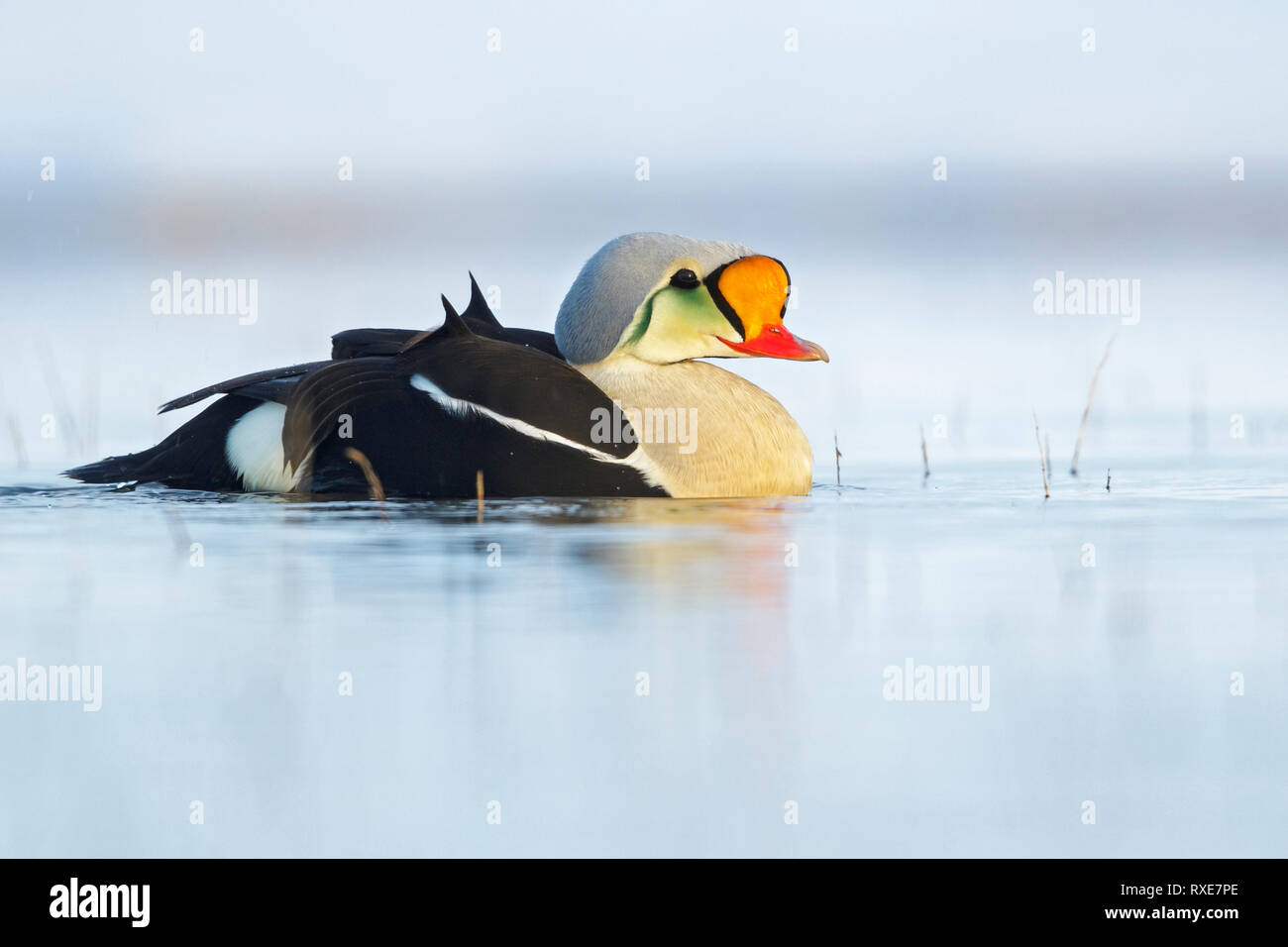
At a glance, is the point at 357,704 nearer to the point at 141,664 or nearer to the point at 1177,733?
the point at 141,664

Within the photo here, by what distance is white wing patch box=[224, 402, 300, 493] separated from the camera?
672 cm

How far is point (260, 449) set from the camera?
22.3ft

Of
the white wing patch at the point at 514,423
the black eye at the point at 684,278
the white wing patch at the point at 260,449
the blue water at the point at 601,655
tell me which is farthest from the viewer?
the black eye at the point at 684,278

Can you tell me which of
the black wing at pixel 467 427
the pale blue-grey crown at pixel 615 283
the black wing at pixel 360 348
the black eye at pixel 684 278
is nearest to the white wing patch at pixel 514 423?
the black wing at pixel 467 427

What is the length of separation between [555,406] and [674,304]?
86 centimetres

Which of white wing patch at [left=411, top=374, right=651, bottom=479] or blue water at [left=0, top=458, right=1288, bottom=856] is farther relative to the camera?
white wing patch at [left=411, top=374, right=651, bottom=479]

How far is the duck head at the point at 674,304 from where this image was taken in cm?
681

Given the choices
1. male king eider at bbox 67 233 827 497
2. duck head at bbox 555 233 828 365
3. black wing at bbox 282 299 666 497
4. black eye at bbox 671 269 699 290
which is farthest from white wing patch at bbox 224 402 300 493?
black eye at bbox 671 269 699 290

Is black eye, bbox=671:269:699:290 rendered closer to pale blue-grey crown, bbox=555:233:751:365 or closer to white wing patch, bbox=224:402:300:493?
pale blue-grey crown, bbox=555:233:751:365

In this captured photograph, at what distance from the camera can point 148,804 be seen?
10.6ft

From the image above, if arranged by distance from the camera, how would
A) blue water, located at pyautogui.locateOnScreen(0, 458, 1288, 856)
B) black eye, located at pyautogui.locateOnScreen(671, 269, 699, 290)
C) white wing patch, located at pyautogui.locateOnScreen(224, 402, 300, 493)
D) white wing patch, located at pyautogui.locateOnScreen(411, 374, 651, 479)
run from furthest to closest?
black eye, located at pyautogui.locateOnScreen(671, 269, 699, 290), white wing patch, located at pyautogui.locateOnScreen(224, 402, 300, 493), white wing patch, located at pyautogui.locateOnScreen(411, 374, 651, 479), blue water, located at pyautogui.locateOnScreen(0, 458, 1288, 856)

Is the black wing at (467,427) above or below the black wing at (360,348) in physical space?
below

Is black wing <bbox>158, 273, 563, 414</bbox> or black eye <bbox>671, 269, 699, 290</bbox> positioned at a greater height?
black eye <bbox>671, 269, 699, 290</bbox>

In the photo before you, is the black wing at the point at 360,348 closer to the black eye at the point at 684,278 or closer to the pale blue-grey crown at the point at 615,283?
the pale blue-grey crown at the point at 615,283
